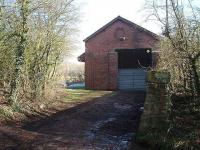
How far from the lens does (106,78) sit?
33938 mm

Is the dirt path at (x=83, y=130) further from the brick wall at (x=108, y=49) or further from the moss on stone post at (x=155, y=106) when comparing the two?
the brick wall at (x=108, y=49)

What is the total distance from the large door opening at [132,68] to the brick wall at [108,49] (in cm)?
82

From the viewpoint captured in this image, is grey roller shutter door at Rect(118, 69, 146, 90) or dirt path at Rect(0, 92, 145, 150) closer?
dirt path at Rect(0, 92, 145, 150)

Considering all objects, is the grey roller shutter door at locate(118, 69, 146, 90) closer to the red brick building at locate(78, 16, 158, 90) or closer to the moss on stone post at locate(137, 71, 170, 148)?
the red brick building at locate(78, 16, 158, 90)

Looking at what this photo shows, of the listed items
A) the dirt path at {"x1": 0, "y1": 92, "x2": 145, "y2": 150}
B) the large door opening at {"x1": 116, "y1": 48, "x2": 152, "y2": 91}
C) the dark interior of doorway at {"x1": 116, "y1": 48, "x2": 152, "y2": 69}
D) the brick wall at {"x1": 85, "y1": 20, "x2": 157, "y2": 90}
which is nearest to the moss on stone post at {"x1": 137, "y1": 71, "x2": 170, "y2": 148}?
the dirt path at {"x1": 0, "y1": 92, "x2": 145, "y2": 150}

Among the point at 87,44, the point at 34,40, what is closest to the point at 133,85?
the point at 87,44

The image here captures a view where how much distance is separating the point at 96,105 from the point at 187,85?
611cm

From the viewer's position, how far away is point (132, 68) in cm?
3538

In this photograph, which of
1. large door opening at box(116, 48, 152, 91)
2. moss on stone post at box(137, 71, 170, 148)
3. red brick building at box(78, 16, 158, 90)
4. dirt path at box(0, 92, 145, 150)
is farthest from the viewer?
large door opening at box(116, 48, 152, 91)

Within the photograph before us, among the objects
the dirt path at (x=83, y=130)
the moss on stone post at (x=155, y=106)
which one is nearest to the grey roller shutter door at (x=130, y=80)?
the dirt path at (x=83, y=130)

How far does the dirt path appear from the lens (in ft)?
33.8

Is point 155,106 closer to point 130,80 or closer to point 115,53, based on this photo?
point 115,53

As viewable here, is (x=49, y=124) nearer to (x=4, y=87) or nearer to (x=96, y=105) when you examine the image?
(x=4, y=87)

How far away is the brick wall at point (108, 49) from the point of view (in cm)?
3303
